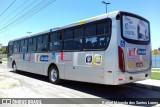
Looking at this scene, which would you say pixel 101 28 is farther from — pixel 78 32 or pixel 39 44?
pixel 39 44

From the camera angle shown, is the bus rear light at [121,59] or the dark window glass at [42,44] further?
the dark window glass at [42,44]

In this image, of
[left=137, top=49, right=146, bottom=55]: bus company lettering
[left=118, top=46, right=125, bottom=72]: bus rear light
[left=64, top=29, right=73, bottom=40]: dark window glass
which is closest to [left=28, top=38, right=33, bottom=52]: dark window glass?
[left=64, top=29, right=73, bottom=40]: dark window glass

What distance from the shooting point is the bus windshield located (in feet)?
28.4

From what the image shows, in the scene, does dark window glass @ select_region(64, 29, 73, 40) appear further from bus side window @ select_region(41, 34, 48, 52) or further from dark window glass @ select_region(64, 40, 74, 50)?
bus side window @ select_region(41, 34, 48, 52)

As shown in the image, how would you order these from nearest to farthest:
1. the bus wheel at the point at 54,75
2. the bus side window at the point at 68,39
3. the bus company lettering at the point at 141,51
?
1. the bus company lettering at the point at 141,51
2. the bus side window at the point at 68,39
3. the bus wheel at the point at 54,75

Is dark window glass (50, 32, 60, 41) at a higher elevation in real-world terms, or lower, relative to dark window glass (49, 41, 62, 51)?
higher

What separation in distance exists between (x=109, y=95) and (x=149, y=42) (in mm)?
2963

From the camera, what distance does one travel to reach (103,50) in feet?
28.8

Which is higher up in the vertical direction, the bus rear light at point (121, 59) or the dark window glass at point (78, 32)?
the dark window glass at point (78, 32)

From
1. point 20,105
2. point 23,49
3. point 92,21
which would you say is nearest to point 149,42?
point 92,21

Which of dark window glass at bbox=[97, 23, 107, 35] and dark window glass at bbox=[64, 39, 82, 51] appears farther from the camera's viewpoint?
dark window glass at bbox=[64, 39, 82, 51]

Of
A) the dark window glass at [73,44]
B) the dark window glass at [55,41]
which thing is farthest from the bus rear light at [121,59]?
the dark window glass at [55,41]

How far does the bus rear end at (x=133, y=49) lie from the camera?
838 cm

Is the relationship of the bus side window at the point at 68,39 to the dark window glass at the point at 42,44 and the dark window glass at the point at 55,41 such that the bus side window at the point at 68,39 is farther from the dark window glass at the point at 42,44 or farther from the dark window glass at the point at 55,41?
the dark window glass at the point at 42,44
